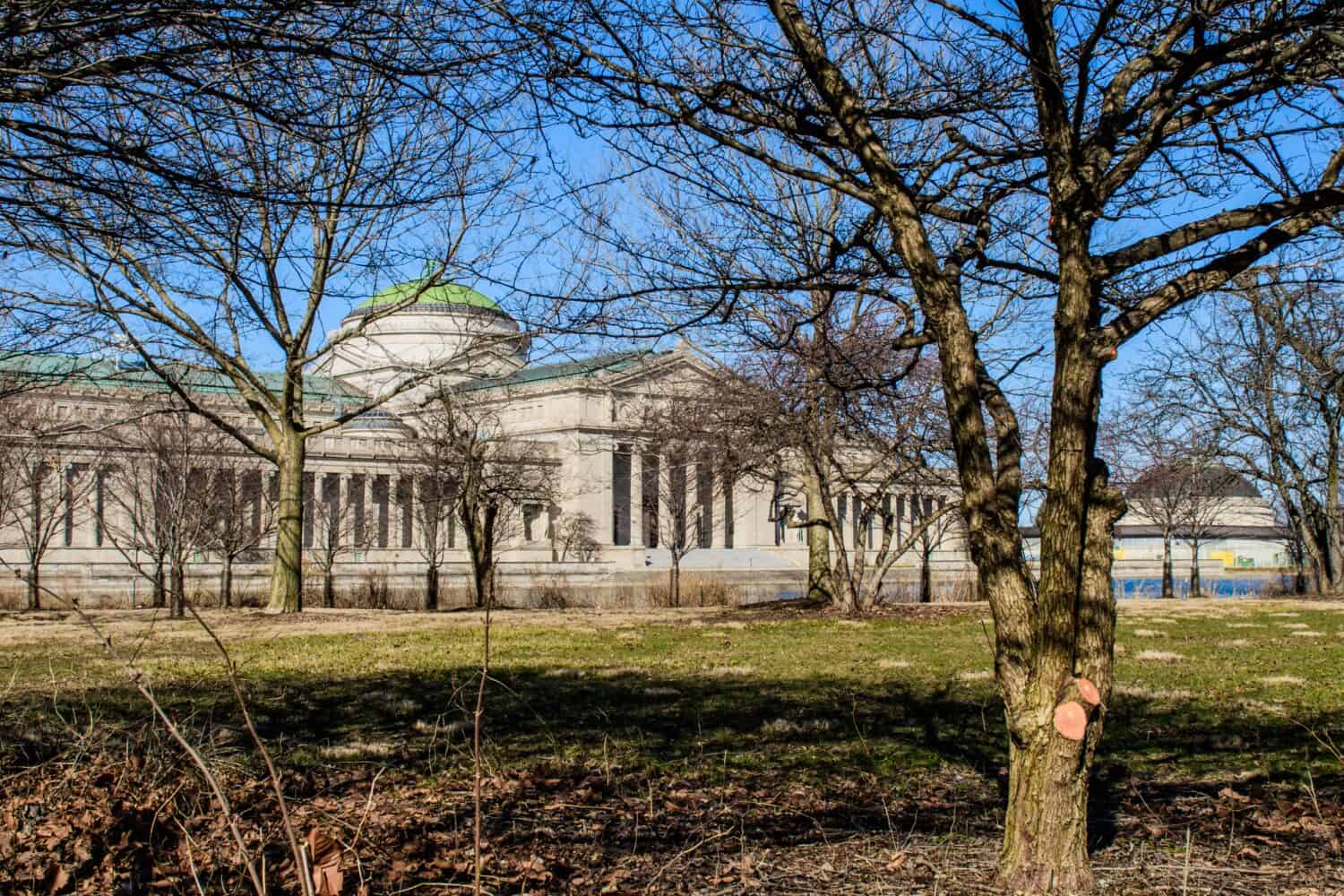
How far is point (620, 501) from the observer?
66.6 meters

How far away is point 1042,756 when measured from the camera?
3.74 metres

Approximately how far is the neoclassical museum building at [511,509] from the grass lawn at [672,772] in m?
10.2

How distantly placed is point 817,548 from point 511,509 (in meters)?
16.0

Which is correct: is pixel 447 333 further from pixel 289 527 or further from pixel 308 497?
pixel 308 497

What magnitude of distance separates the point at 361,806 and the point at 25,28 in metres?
3.04

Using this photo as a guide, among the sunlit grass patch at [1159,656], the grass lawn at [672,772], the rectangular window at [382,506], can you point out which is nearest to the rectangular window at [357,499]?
the rectangular window at [382,506]

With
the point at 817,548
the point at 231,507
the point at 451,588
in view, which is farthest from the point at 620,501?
the point at 817,548

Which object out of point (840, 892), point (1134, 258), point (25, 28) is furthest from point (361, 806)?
point (1134, 258)

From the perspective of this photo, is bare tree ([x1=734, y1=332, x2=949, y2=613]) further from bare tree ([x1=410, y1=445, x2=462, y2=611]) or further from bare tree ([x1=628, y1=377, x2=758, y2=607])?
bare tree ([x1=410, y1=445, x2=462, y2=611])

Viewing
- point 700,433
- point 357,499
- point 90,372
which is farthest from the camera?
point 357,499

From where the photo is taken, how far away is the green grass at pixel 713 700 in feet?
19.6

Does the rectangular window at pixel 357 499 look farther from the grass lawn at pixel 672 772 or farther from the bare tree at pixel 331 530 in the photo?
the grass lawn at pixel 672 772

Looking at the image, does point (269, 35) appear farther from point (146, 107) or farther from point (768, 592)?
point (768, 592)

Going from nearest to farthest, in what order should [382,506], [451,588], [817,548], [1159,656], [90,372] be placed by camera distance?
[1159,656] → [90,372] → [817,548] → [451,588] → [382,506]
